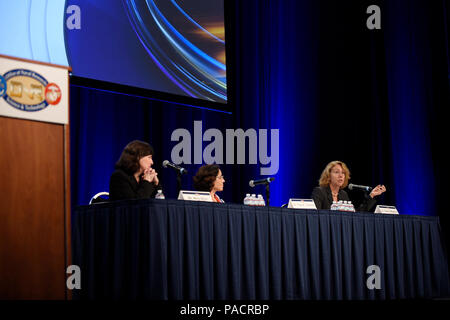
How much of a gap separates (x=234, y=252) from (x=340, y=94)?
4.19 m

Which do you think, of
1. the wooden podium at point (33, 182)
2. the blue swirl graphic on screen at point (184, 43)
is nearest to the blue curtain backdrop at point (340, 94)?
the blue swirl graphic on screen at point (184, 43)

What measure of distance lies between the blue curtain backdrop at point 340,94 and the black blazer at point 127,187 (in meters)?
2.26

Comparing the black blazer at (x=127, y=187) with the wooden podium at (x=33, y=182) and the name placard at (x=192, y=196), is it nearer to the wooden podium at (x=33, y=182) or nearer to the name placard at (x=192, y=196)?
the name placard at (x=192, y=196)

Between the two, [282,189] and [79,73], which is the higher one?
[79,73]

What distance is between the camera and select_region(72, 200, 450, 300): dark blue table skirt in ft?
10.8

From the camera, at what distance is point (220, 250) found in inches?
141

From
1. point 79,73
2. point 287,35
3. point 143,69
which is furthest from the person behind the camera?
point 287,35

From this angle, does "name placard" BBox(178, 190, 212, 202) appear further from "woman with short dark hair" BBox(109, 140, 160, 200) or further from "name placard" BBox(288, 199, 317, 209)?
"name placard" BBox(288, 199, 317, 209)

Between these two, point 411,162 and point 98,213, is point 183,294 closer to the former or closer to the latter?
point 98,213

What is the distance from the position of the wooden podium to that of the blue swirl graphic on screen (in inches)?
138

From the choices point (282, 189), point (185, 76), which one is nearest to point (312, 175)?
point (282, 189)

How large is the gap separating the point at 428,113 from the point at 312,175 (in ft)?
5.23

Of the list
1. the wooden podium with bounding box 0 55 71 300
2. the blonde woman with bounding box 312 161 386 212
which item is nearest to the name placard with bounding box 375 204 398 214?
the blonde woman with bounding box 312 161 386 212
